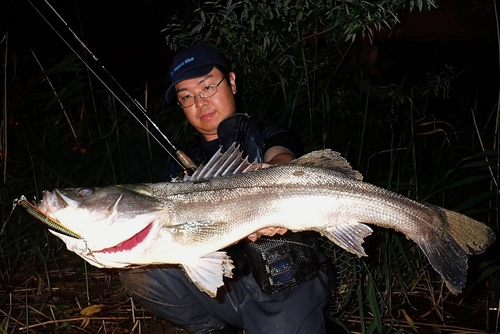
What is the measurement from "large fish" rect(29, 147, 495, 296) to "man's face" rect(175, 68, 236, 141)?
1.04 meters

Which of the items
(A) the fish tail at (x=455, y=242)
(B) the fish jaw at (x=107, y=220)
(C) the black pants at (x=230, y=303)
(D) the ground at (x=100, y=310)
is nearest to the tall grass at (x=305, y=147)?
(D) the ground at (x=100, y=310)

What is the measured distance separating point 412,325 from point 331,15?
6.59 ft

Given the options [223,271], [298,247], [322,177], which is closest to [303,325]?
[298,247]

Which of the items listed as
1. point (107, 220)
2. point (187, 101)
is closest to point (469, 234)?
point (107, 220)

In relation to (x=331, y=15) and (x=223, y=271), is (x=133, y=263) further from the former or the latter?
(x=331, y=15)

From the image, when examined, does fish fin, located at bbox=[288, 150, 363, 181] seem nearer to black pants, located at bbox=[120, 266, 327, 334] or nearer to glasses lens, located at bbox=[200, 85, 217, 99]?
black pants, located at bbox=[120, 266, 327, 334]

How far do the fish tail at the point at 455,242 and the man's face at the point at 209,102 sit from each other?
4.94ft

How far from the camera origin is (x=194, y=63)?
3418 mm

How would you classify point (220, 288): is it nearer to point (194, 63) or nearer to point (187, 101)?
point (187, 101)

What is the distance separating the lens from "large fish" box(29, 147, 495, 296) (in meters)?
2.35

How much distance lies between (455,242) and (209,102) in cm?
169

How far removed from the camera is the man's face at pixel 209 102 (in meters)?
3.41

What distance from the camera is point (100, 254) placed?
2.34m

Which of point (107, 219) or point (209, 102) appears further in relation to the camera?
point (209, 102)
